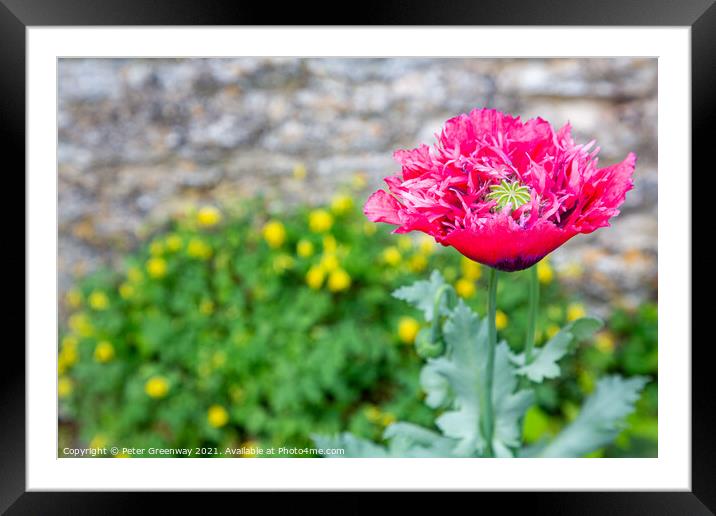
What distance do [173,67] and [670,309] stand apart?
5.24 feet

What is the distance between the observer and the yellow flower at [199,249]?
1854 millimetres

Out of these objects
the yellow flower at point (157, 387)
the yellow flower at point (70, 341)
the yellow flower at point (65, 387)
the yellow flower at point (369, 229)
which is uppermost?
the yellow flower at point (369, 229)

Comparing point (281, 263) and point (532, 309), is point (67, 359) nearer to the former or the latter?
point (281, 263)

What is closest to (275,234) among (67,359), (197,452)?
(197,452)

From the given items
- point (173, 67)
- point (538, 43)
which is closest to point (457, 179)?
point (538, 43)

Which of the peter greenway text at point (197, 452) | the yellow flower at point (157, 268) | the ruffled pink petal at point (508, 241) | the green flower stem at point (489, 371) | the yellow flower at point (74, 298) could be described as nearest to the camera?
the ruffled pink petal at point (508, 241)

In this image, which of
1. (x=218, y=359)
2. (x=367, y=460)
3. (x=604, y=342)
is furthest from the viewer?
(x=604, y=342)

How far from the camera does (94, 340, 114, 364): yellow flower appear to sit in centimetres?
181

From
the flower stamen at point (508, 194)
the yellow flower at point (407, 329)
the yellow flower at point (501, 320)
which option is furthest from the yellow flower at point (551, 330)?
the flower stamen at point (508, 194)

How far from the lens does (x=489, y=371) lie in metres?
0.74

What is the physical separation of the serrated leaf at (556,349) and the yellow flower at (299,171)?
4.35ft

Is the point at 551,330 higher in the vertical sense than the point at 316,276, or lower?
lower

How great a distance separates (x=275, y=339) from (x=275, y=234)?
0.98 ft

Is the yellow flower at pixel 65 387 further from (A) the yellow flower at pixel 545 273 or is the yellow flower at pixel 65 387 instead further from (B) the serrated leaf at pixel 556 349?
(B) the serrated leaf at pixel 556 349
